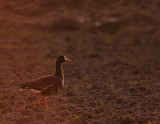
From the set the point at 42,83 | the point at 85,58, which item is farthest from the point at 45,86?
the point at 85,58

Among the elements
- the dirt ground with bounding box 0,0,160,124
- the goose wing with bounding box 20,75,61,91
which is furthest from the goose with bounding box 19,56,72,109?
the dirt ground with bounding box 0,0,160,124

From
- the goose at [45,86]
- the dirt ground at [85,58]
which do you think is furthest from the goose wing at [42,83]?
the dirt ground at [85,58]

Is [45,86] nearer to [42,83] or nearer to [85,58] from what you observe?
[42,83]

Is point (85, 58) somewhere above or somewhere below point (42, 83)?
above

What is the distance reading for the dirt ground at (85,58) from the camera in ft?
20.9

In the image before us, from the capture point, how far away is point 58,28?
21125mm

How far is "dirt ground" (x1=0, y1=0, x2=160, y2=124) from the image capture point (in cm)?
638

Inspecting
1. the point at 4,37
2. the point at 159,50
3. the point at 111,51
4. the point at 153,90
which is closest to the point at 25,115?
the point at 153,90

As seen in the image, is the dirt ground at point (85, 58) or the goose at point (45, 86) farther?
the dirt ground at point (85, 58)

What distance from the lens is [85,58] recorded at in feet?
44.0

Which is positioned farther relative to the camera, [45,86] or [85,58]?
[85,58]

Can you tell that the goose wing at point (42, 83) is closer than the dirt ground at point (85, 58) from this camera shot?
Yes

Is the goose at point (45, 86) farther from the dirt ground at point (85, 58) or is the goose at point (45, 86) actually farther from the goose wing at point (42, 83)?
the dirt ground at point (85, 58)

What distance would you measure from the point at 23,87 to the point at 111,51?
31.4 ft
